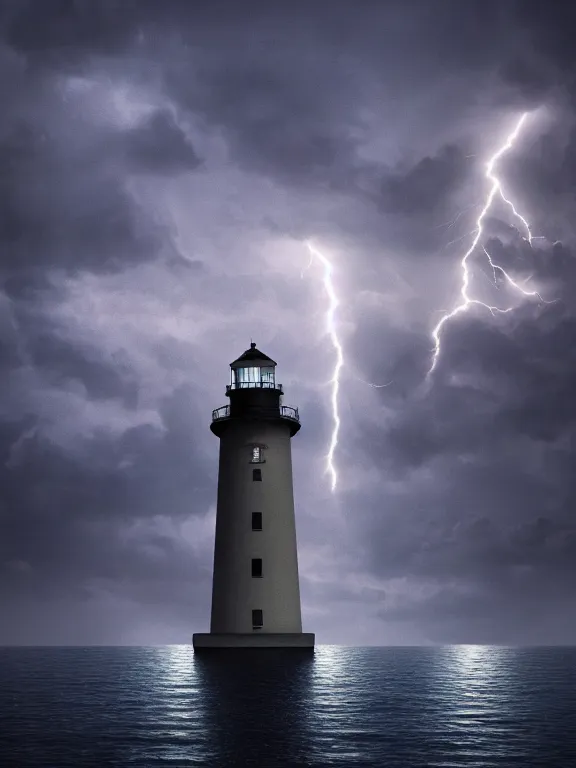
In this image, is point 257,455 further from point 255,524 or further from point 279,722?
point 279,722

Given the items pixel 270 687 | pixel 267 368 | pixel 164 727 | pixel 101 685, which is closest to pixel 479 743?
pixel 164 727

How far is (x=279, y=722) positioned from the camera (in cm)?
2995

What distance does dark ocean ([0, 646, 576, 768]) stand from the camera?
23938mm

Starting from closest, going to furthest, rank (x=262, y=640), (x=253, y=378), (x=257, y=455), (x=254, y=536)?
1. (x=262, y=640)
2. (x=254, y=536)
3. (x=257, y=455)
4. (x=253, y=378)

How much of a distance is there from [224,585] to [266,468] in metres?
7.23

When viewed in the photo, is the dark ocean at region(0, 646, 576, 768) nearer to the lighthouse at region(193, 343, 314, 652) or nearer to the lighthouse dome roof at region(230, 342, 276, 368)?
the lighthouse at region(193, 343, 314, 652)

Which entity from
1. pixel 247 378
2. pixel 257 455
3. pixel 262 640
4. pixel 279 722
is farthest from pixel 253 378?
pixel 279 722

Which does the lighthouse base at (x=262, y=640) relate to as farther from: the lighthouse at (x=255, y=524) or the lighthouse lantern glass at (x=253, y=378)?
the lighthouse lantern glass at (x=253, y=378)

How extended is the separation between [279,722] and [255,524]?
2669 centimetres

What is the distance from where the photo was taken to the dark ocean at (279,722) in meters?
23.9

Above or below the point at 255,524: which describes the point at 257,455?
above

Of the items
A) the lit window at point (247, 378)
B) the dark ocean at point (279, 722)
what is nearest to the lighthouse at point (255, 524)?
the lit window at point (247, 378)

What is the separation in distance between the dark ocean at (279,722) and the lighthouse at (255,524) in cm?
452

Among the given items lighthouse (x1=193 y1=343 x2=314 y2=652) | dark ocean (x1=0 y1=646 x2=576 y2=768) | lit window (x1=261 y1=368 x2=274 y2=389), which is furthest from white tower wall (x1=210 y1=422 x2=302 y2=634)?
dark ocean (x1=0 y1=646 x2=576 y2=768)
